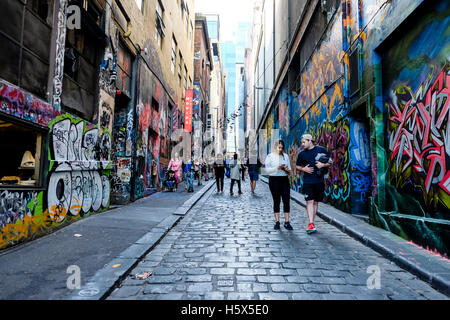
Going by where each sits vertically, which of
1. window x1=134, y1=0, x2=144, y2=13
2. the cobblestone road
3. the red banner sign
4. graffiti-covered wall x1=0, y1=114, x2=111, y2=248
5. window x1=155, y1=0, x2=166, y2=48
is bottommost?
the cobblestone road

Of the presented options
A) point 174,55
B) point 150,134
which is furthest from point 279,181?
point 174,55

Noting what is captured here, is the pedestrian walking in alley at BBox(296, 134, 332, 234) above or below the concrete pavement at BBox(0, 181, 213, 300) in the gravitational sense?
above

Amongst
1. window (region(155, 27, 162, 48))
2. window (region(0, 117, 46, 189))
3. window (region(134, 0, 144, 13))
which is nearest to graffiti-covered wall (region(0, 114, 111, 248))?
window (region(0, 117, 46, 189))

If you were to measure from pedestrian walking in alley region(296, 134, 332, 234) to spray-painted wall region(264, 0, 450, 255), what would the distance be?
1.19m

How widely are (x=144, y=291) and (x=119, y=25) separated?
24.2 feet

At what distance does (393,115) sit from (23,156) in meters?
6.63

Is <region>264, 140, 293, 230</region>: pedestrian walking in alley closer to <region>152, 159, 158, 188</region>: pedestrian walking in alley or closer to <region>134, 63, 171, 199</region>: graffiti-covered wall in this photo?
<region>134, 63, 171, 199</region>: graffiti-covered wall

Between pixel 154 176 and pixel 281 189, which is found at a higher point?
pixel 154 176

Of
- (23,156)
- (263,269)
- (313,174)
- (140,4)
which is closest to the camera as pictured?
(263,269)

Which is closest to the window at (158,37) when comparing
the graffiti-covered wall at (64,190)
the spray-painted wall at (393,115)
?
the graffiti-covered wall at (64,190)

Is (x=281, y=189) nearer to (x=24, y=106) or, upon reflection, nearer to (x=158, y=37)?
(x=24, y=106)

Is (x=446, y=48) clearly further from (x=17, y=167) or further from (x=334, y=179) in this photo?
(x=17, y=167)

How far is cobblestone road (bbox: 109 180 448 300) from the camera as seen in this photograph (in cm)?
279

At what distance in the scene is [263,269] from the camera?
3438 mm
